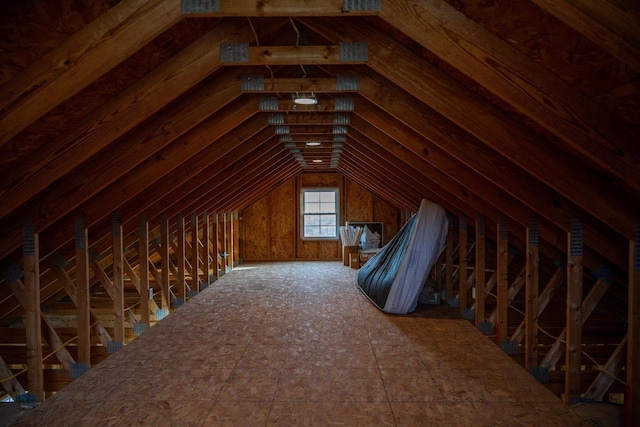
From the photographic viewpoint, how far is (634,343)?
3.05m

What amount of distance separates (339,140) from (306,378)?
12.7ft

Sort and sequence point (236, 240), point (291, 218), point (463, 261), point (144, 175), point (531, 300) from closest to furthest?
point (144, 175) < point (531, 300) < point (463, 261) < point (236, 240) < point (291, 218)

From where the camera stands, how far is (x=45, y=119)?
286 cm

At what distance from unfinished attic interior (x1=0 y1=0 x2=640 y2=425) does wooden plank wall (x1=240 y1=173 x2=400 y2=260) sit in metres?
5.81

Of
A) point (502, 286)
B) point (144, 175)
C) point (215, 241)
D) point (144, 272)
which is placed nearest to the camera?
point (144, 175)

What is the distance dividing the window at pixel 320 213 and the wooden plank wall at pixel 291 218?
22 cm

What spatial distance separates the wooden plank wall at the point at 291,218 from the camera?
12.5 meters

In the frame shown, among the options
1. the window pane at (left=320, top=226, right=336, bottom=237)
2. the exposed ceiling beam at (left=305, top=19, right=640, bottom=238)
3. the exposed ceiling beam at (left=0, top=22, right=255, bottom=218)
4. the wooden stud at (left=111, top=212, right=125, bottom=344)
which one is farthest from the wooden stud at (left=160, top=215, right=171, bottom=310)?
the window pane at (left=320, top=226, right=336, bottom=237)

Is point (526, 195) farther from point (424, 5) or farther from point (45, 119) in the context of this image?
point (45, 119)

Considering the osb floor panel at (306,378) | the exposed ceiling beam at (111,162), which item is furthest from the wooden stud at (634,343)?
the exposed ceiling beam at (111,162)

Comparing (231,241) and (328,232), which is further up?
(328,232)

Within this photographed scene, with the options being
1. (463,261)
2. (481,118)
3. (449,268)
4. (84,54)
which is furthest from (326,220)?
(84,54)

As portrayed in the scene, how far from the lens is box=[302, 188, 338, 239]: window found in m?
12.6

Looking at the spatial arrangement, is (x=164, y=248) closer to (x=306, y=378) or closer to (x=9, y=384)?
(x=9, y=384)
